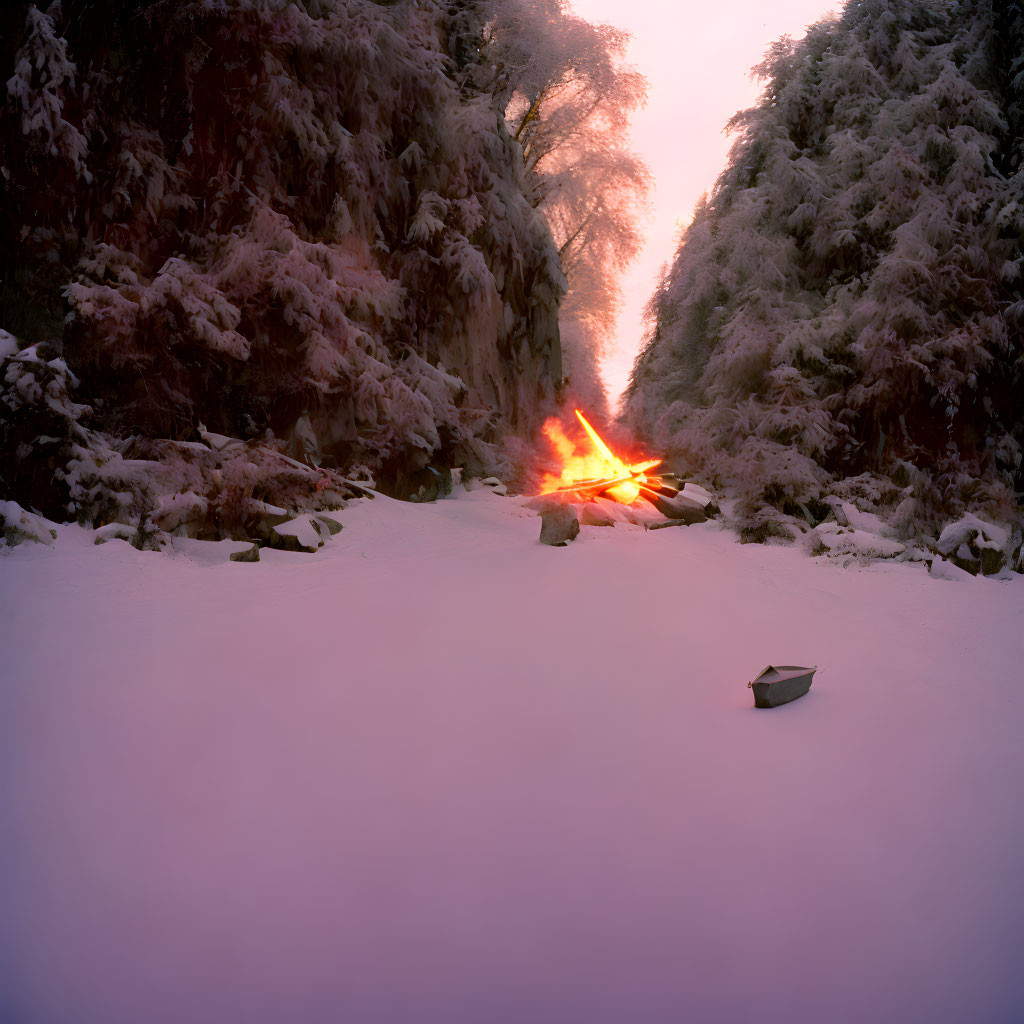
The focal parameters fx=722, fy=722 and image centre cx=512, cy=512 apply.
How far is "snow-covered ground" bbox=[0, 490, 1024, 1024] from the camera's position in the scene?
79.4 inches

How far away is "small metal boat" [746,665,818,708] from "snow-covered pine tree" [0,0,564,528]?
584 cm

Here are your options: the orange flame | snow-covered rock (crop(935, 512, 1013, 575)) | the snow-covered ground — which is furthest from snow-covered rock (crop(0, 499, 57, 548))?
snow-covered rock (crop(935, 512, 1013, 575))

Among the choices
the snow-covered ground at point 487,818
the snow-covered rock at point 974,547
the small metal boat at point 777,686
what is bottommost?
the snow-covered ground at point 487,818

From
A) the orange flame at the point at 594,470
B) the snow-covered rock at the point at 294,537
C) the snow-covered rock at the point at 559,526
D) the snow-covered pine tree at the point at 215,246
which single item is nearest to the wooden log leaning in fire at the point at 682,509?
the orange flame at the point at 594,470

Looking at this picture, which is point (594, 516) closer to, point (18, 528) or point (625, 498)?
point (625, 498)

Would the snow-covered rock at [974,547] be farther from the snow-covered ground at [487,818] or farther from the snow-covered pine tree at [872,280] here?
the snow-covered ground at [487,818]

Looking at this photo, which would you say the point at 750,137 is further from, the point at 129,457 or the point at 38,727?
the point at 38,727

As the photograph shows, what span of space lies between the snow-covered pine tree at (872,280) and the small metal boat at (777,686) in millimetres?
6654

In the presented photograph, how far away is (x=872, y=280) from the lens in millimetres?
10633

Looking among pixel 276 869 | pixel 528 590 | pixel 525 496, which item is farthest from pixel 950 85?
pixel 276 869

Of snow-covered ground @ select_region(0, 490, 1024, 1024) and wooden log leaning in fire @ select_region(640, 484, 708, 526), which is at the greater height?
wooden log leaning in fire @ select_region(640, 484, 708, 526)

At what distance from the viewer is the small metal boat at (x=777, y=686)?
3857 mm

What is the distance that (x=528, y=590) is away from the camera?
6594 millimetres

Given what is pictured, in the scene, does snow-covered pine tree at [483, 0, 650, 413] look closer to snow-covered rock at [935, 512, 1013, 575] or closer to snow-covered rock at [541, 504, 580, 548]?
snow-covered rock at [541, 504, 580, 548]
